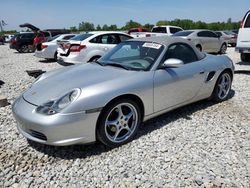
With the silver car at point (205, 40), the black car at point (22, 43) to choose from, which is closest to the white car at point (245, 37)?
the silver car at point (205, 40)

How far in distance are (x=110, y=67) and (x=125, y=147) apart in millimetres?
1230

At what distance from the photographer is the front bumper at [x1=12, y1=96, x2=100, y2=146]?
9.02ft

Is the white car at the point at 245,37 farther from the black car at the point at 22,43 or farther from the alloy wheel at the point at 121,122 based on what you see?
the black car at the point at 22,43

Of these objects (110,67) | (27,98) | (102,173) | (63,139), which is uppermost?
(110,67)

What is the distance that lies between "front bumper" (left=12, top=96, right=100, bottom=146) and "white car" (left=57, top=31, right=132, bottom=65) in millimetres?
5350

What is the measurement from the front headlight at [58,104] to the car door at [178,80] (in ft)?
3.95

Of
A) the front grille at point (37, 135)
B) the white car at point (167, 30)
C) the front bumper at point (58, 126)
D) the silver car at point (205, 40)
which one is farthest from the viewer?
the white car at point (167, 30)

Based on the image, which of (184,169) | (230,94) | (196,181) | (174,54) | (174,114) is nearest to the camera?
(196,181)

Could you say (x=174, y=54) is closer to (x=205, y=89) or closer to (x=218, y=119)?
→ (x=205, y=89)

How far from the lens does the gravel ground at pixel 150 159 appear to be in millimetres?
2629

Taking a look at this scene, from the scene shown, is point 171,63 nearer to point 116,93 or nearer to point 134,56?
point 134,56

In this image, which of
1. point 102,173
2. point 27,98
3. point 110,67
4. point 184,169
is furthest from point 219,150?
point 27,98

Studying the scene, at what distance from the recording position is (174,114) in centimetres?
429

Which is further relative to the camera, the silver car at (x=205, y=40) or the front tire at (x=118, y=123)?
the silver car at (x=205, y=40)
